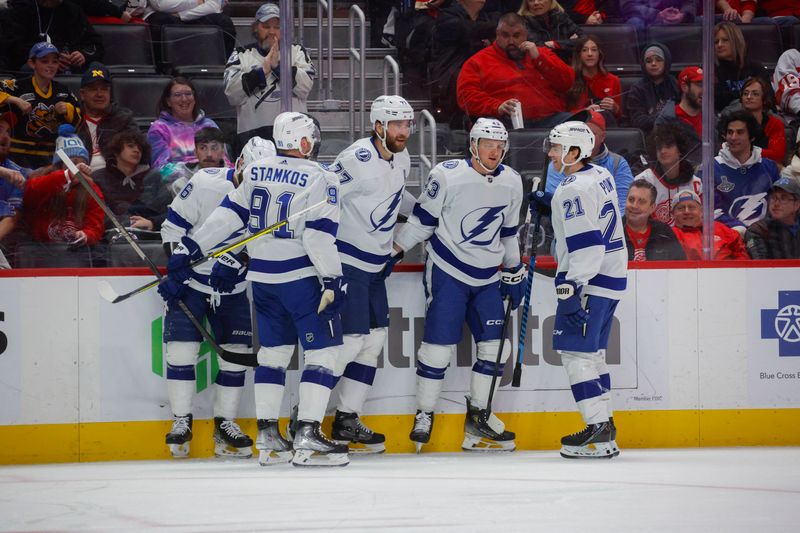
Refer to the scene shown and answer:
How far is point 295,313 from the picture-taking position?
4.82m

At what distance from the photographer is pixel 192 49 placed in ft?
18.8

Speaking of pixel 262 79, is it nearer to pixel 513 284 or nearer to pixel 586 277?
pixel 513 284

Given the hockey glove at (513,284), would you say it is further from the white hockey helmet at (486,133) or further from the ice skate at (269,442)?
the ice skate at (269,442)

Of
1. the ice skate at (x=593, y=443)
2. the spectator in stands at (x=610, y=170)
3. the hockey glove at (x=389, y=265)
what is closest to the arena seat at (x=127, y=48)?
the hockey glove at (x=389, y=265)

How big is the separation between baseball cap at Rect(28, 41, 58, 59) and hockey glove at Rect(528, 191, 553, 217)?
2.39 meters

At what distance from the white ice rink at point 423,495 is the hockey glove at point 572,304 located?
59 cm

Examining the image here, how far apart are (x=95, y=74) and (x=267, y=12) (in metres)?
0.87

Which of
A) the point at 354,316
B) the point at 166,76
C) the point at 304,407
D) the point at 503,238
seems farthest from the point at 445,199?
the point at 166,76

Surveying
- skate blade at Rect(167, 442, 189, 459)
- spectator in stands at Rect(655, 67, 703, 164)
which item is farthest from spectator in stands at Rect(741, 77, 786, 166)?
skate blade at Rect(167, 442, 189, 459)

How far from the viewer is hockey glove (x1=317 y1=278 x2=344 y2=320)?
4.75 meters

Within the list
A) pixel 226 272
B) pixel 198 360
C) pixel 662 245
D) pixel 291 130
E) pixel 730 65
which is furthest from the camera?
pixel 730 65

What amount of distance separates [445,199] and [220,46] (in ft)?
4.61

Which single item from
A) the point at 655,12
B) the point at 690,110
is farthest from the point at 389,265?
the point at 655,12

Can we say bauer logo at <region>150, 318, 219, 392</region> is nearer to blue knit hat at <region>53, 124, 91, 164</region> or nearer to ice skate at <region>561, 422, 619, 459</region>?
blue knit hat at <region>53, 124, 91, 164</region>
